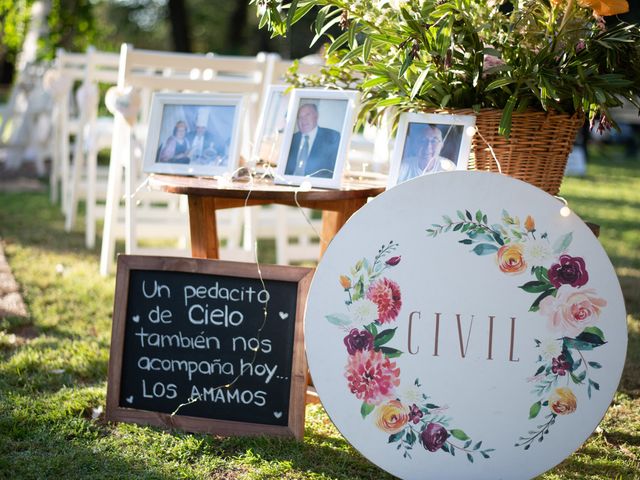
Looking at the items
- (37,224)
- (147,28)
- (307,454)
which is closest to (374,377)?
(307,454)

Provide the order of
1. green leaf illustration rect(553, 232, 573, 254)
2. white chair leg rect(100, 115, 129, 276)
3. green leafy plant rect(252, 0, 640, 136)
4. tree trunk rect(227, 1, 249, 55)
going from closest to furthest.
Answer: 1. green leaf illustration rect(553, 232, 573, 254)
2. green leafy plant rect(252, 0, 640, 136)
3. white chair leg rect(100, 115, 129, 276)
4. tree trunk rect(227, 1, 249, 55)

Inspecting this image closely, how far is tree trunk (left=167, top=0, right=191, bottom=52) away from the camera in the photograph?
15414mm

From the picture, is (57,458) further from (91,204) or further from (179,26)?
(179,26)

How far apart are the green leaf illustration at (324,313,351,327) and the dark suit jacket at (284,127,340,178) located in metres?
0.50

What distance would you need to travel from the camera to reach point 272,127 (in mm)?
2764

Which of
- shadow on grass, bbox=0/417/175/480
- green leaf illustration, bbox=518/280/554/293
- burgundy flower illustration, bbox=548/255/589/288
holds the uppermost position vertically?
burgundy flower illustration, bbox=548/255/589/288

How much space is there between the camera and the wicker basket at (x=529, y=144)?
218 cm

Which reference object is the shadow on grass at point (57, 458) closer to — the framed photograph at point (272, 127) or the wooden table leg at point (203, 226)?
the wooden table leg at point (203, 226)

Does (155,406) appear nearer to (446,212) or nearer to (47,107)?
(446,212)

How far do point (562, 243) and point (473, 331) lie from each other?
0.94 ft

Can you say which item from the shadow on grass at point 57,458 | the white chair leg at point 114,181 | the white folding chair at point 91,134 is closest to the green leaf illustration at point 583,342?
the shadow on grass at point 57,458

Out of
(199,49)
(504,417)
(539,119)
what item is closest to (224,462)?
(504,417)

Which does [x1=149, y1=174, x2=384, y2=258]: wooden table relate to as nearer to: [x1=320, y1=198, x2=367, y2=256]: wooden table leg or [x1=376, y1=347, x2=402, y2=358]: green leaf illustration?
[x1=320, y1=198, x2=367, y2=256]: wooden table leg

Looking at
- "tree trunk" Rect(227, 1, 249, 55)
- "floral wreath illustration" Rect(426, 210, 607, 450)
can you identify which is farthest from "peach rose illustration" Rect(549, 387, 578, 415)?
"tree trunk" Rect(227, 1, 249, 55)
